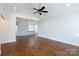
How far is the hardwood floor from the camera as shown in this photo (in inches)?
90.0

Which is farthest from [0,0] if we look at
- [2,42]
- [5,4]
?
[2,42]

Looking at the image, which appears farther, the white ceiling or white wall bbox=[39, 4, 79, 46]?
white wall bbox=[39, 4, 79, 46]

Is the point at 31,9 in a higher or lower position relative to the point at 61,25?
higher

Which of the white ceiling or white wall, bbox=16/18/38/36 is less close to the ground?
the white ceiling

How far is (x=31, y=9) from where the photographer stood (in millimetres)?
2371

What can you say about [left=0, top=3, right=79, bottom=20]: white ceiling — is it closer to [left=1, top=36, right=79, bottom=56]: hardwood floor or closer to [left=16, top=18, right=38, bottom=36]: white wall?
[left=16, top=18, right=38, bottom=36]: white wall

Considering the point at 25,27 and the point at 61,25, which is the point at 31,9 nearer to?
the point at 25,27

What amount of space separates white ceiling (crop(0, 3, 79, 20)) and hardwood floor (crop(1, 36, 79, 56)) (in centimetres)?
61

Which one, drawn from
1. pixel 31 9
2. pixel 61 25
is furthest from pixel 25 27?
pixel 61 25

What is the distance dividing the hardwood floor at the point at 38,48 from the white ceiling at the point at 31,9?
2.01 ft

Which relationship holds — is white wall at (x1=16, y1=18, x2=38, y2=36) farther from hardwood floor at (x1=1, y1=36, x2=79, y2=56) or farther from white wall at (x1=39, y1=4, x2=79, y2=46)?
white wall at (x1=39, y1=4, x2=79, y2=46)

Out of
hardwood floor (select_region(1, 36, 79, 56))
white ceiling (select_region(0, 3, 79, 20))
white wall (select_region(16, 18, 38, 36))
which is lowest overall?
hardwood floor (select_region(1, 36, 79, 56))

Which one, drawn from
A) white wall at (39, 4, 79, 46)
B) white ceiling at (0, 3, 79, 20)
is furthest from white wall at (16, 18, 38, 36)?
white wall at (39, 4, 79, 46)

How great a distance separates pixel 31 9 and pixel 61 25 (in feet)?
3.18
